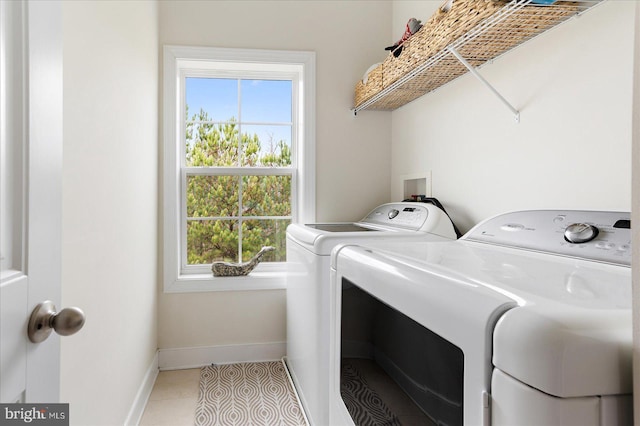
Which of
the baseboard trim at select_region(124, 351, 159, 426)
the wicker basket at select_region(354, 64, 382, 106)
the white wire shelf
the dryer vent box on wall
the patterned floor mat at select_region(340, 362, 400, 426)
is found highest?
the wicker basket at select_region(354, 64, 382, 106)

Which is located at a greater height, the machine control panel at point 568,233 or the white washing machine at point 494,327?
the machine control panel at point 568,233

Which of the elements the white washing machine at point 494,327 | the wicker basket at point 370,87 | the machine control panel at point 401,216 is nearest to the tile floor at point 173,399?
the white washing machine at point 494,327

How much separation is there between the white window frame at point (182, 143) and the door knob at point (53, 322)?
1.82 meters

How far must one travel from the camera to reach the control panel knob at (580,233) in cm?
98

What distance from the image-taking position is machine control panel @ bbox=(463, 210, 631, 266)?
0.91m

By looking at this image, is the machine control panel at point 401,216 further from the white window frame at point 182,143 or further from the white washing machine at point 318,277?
the white window frame at point 182,143

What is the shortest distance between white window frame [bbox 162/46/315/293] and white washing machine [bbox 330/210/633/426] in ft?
4.48

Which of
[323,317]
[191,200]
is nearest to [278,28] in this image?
[191,200]

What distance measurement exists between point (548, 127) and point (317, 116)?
4.92 feet

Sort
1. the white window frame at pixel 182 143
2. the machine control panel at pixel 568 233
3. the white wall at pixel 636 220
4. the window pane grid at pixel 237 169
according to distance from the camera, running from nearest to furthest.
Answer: the white wall at pixel 636 220
the machine control panel at pixel 568 233
the white window frame at pixel 182 143
the window pane grid at pixel 237 169

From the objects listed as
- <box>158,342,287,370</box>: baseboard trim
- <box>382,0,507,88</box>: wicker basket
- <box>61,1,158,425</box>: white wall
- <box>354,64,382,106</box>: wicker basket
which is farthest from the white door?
<box>158,342,287,370</box>: baseboard trim

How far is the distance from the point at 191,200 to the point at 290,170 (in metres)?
0.68

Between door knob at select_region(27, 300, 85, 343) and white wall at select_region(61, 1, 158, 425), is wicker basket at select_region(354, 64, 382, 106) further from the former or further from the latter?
door knob at select_region(27, 300, 85, 343)

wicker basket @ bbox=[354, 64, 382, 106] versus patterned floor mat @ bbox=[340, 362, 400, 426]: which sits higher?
wicker basket @ bbox=[354, 64, 382, 106]
